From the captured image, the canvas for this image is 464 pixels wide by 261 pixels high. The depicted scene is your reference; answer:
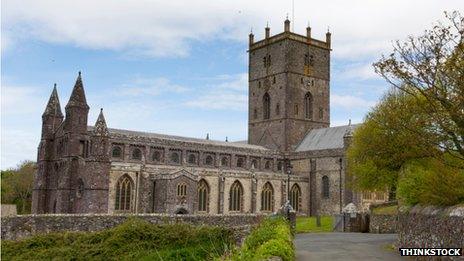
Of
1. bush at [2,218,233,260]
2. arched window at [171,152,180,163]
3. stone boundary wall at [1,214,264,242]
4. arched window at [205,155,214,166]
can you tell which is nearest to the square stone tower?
arched window at [205,155,214,166]

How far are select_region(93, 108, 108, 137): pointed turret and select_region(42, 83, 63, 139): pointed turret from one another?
26.9 feet

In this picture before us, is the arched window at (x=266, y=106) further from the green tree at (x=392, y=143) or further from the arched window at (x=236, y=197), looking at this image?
the green tree at (x=392, y=143)

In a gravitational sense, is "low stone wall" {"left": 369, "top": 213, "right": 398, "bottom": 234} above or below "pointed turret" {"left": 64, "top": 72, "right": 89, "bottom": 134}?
below

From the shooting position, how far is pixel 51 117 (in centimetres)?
5362

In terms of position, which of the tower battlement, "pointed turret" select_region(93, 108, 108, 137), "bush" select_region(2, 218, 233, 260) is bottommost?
"bush" select_region(2, 218, 233, 260)

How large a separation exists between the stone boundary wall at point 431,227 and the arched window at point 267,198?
1587 inches

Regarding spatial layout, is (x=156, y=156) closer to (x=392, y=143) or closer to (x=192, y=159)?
(x=192, y=159)

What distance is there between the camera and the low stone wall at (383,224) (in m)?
31.9

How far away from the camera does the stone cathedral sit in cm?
4834

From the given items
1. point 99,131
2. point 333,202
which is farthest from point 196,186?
point 333,202

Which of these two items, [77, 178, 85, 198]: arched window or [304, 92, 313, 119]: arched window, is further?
[304, 92, 313, 119]: arched window

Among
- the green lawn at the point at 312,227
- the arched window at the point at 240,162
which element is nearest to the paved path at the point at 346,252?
the green lawn at the point at 312,227

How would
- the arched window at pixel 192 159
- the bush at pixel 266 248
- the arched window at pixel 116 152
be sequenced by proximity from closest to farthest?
the bush at pixel 266 248 < the arched window at pixel 116 152 < the arched window at pixel 192 159

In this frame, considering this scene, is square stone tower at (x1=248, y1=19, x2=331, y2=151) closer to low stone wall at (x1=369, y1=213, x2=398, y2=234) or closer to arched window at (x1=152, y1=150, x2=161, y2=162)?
arched window at (x1=152, y1=150, x2=161, y2=162)
